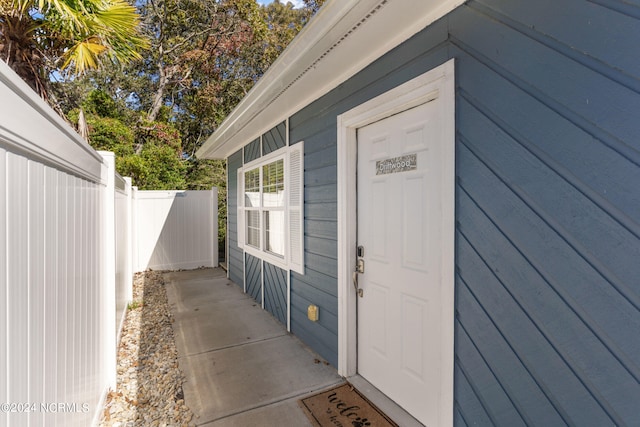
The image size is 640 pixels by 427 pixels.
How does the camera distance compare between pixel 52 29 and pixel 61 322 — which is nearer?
pixel 61 322

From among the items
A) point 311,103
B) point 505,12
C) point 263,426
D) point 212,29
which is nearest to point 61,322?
point 263,426

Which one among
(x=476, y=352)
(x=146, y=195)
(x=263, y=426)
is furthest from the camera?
(x=146, y=195)

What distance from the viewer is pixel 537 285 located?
4.44 feet

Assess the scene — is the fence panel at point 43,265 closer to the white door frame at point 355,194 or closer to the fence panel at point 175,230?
the white door frame at point 355,194

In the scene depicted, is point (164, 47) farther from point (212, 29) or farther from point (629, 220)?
point (629, 220)

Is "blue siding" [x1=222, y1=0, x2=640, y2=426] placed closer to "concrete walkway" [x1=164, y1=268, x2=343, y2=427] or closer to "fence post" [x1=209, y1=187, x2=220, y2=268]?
"concrete walkway" [x1=164, y1=268, x2=343, y2=427]

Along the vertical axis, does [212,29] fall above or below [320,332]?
above

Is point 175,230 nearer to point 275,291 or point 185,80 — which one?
point 275,291

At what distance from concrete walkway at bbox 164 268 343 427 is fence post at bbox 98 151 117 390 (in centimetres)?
60

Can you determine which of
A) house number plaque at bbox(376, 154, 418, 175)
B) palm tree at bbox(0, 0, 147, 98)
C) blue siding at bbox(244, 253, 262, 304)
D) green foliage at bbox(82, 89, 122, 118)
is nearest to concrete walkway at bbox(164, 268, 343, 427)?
blue siding at bbox(244, 253, 262, 304)

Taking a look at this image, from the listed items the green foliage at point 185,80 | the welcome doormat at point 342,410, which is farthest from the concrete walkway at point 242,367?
the green foliage at point 185,80

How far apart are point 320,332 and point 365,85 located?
7.43 feet

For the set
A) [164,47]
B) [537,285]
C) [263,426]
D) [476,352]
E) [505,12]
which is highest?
[164,47]

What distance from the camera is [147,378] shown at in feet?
9.09
